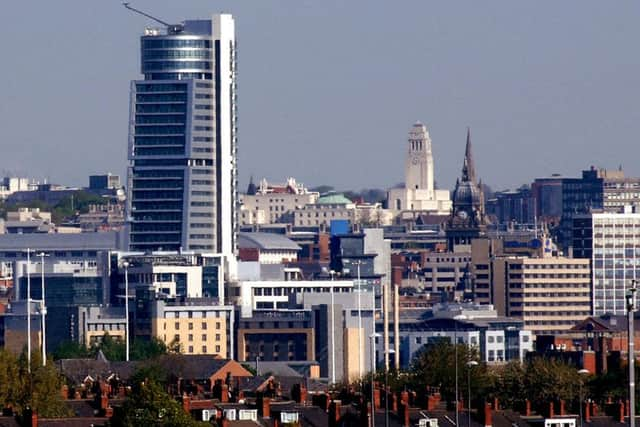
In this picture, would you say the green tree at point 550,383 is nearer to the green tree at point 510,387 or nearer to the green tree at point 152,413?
the green tree at point 510,387

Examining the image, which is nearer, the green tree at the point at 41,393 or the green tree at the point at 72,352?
the green tree at the point at 41,393

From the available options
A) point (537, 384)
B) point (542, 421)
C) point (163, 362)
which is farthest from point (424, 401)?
point (163, 362)

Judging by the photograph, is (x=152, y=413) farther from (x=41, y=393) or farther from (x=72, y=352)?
(x=72, y=352)

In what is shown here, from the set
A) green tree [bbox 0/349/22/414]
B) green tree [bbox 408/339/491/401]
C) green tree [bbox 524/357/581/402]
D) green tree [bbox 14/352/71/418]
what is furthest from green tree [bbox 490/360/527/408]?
green tree [bbox 0/349/22/414]

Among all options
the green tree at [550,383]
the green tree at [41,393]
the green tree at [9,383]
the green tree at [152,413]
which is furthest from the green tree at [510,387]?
the green tree at [152,413]

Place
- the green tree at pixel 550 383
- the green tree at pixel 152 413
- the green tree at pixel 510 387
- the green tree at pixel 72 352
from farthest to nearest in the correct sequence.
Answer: the green tree at pixel 72 352 < the green tree at pixel 550 383 < the green tree at pixel 510 387 < the green tree at pixel 152 413

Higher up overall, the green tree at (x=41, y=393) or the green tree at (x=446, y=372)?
the green tree at (x=41, y=393)

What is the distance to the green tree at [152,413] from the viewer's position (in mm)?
78812

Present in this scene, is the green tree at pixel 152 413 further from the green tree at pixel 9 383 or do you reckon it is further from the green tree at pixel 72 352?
the green tree at pixel 72 352

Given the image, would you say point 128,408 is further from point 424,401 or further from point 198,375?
point 198,375

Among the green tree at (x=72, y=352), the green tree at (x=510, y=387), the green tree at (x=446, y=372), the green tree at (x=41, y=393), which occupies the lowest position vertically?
the green tree at (x=72, y=352)

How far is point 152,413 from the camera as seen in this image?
7944 centimetres

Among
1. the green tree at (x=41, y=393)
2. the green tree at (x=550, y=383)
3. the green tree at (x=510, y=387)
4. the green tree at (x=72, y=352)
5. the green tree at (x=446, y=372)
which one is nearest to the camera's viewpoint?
the green tree at (x=41, y=393)

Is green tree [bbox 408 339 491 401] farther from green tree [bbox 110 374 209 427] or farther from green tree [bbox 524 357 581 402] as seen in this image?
green tree [bbox 110 374 209 427]
